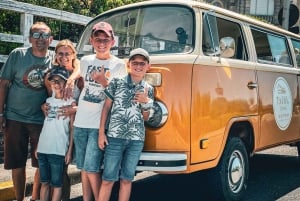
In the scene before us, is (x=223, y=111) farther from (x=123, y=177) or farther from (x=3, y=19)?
(x=3, y=19)

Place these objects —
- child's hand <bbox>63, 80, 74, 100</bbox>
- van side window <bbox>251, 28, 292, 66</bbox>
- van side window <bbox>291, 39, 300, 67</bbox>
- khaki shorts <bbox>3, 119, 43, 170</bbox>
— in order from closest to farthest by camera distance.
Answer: child's hand <bbox>63, 80, 74, 100</bbox> < khaki shorts <bbox>3, 119, 43, 170</bbox> < van side window <bbox>251, 28, 292, 66</bbox> < van side window <bbox>291, 39, 300, 67</bbox>

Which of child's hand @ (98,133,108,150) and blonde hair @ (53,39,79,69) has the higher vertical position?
blonde hair @ (53,39,79,69)

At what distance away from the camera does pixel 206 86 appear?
432 centimetres

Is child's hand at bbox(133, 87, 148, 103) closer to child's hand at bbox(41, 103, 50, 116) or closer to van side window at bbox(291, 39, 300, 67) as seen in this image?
child's hand at bbox(41, 103, 50, 116)

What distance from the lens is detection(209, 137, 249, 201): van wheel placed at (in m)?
4.62

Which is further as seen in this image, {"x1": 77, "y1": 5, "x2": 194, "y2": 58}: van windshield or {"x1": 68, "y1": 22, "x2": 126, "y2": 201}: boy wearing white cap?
{"x1": 77, "y1": 5, "x2": 194, "y2": 58}: van windshield

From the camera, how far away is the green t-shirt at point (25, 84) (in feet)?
14.2

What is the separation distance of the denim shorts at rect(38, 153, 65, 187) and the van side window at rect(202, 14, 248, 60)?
1.77 metres

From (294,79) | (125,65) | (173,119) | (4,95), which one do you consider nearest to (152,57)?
(125,65)

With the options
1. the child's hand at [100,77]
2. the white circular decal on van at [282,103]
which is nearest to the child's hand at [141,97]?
the child's hand at [100,77]

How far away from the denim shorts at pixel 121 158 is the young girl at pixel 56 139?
0.46 meters

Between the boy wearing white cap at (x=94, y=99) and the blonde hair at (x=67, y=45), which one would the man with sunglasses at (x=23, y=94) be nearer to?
the blonde hair at (x=67, y=45)

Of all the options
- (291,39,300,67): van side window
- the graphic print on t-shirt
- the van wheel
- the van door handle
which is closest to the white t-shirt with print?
the graphic print on t-shirt

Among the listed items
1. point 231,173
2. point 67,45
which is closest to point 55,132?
point 67,45
